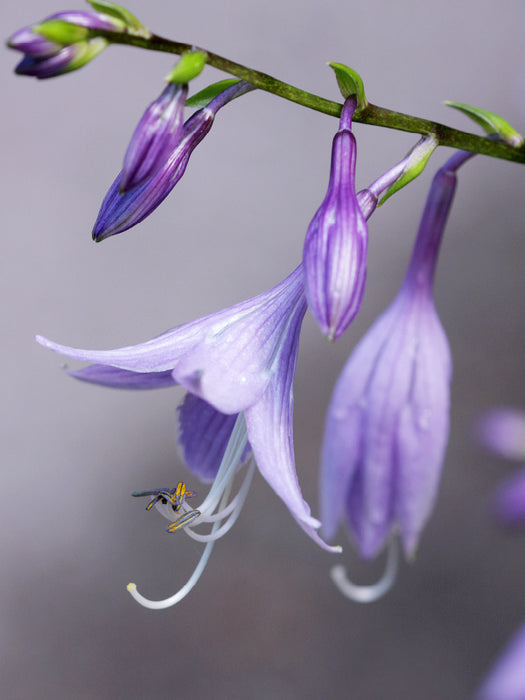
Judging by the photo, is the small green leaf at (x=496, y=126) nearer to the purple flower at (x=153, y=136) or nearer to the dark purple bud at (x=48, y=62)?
the purple flower at (x=153, y=136)

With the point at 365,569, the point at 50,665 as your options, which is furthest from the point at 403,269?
the point at 50,665

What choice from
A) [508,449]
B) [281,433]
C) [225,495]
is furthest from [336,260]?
[225,495]

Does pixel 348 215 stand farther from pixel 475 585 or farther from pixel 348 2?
pixel 348 2

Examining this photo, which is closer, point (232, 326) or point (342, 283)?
point (342, 283)

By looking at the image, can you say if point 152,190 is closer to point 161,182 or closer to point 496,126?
point 161,182

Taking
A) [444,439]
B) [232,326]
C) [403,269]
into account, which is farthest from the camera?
[403,269]
